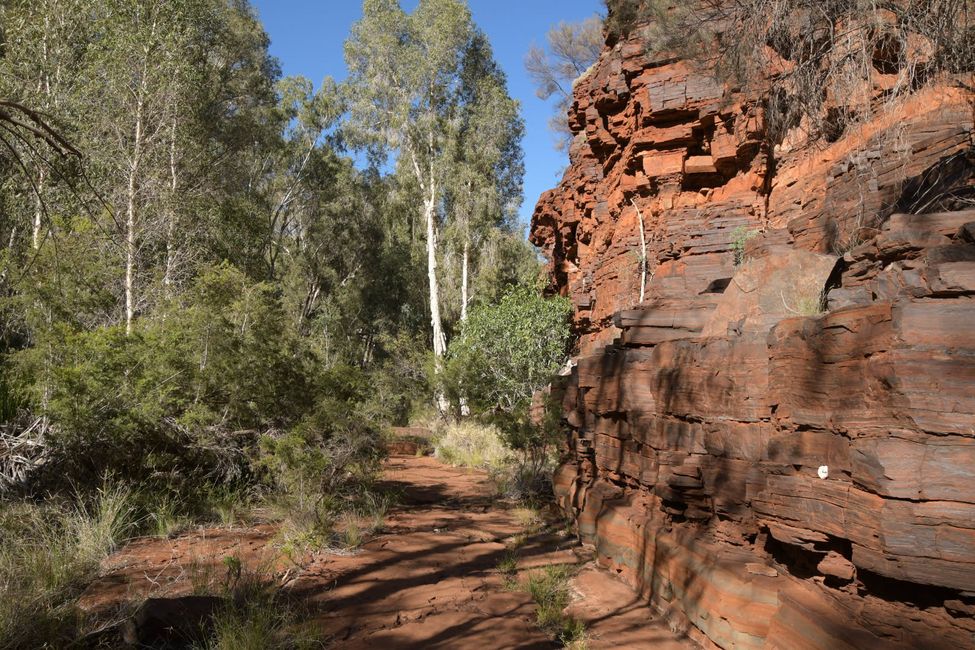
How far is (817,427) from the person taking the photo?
396 centimetres

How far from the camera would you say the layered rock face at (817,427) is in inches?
122

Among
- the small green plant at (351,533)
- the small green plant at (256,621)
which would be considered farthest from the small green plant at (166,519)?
the small green plant at (256,621)

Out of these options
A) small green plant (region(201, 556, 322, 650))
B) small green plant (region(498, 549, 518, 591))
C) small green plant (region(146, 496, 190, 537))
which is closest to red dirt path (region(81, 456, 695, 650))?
small green plant (region(498, 549, 518, 591))

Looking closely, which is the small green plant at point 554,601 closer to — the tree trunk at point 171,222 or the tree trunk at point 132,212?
the tree trunk at point 132,212

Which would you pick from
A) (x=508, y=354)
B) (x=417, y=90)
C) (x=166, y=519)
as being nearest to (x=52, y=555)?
(x=166, y=519)

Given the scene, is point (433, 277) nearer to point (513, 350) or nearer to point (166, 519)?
point (513, 350)

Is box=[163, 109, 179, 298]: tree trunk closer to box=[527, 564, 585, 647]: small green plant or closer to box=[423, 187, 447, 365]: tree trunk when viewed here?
box=[527, 564, 585, 647]: small green plant

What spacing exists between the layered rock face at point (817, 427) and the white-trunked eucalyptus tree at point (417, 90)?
694 inches

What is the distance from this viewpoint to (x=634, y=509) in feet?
21.2

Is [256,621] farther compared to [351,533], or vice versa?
[351,533]

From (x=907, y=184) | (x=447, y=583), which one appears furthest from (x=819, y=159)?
(x=447, y=583)

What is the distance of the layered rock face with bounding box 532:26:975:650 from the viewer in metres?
3.11

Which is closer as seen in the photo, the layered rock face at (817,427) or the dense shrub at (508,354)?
the layered rock face at (817,427)

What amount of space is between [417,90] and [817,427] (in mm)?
24665
